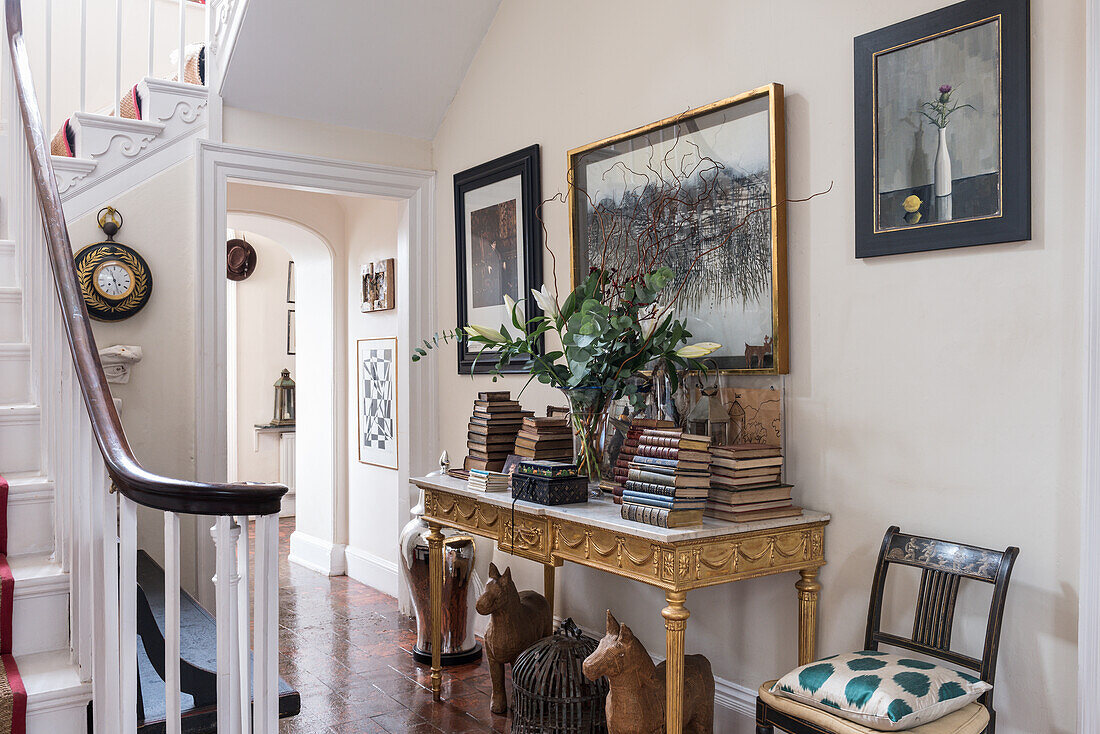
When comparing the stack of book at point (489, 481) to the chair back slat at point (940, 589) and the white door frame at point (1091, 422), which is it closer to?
the chair back slat at point (940, 589)

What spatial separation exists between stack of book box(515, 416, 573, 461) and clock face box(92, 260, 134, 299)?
2045mm

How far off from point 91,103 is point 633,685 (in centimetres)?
533

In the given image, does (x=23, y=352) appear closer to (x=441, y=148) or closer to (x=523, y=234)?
(x=523, y=234)

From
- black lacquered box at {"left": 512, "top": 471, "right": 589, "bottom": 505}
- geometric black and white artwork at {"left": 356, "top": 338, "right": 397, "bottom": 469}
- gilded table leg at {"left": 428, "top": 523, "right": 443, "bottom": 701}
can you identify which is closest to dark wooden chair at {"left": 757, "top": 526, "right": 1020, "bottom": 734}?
black lacquered box at {"left": 512, "top": 471, "right": 589, "bottom": 505}

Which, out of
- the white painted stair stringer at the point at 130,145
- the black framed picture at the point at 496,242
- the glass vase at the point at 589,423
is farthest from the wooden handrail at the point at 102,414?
the black framed picture at the point at 496,242

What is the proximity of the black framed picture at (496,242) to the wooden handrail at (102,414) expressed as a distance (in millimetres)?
1998

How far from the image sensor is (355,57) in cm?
431

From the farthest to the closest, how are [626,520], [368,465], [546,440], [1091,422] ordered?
[368,465], [546,440], [626,520], [1091,422]

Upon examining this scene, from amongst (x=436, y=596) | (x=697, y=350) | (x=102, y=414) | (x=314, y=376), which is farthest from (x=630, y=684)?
(x=314, y=376)

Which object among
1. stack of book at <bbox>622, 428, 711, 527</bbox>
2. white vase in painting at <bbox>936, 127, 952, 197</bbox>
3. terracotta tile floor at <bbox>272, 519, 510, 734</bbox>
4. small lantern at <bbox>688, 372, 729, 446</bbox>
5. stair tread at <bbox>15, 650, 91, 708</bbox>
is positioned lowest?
terracotta tile floor at <bbox>272, 519, 510, 734</bbox>

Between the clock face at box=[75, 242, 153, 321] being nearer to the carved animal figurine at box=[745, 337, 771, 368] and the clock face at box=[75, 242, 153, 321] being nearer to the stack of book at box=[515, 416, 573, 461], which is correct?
the stack of book at box=[515, 416, 573, 461]

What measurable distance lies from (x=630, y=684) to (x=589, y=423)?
90cm

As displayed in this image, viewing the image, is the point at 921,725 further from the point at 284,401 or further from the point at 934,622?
the point at 284,401

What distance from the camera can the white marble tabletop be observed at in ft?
7.93
